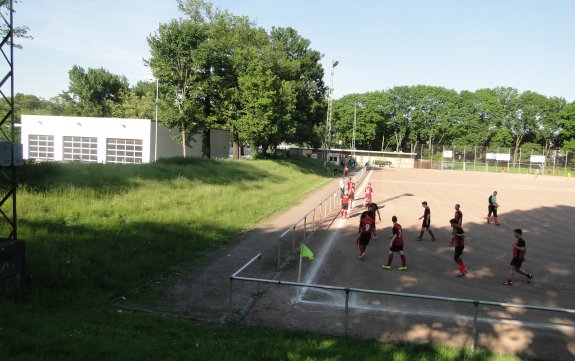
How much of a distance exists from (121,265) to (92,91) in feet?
252

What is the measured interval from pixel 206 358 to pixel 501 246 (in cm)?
1345

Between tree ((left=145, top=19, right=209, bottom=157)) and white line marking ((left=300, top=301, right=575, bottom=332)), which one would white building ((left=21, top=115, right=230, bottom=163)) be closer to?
tree ((left=145, top=19, right=209, bottom=157))

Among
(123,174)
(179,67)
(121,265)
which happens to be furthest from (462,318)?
(179,67)

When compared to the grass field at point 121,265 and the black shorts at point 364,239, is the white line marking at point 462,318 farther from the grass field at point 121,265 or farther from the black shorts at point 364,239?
the black shorts at point 364,239

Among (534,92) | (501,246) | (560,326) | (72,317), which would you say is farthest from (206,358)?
(534,92)

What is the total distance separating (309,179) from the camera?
40531mm

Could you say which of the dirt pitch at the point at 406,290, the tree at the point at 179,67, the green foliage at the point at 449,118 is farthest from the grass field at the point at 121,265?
the green foliage at the point at 449,118

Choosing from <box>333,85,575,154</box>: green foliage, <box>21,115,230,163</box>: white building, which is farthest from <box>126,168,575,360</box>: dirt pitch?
<box>333,85,575,154</box>: green foliage

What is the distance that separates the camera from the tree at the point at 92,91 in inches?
3059

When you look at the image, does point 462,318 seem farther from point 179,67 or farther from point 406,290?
point 179,67

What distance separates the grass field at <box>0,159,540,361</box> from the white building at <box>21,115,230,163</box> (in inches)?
677

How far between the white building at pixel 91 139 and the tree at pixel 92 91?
36.9 m

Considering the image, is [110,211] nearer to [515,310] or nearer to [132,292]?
[132,292]

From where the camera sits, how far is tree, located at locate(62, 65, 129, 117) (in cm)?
7769
